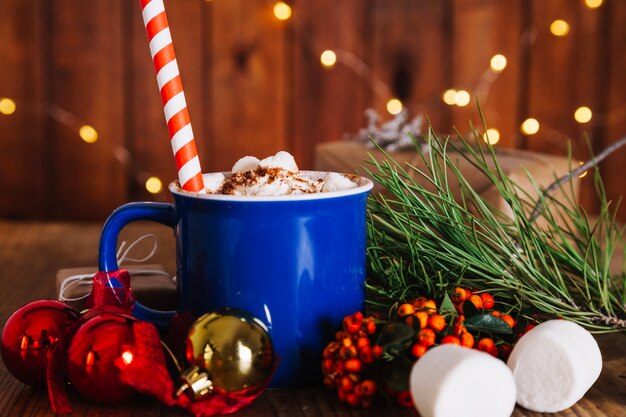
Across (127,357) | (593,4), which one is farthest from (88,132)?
(127,357)

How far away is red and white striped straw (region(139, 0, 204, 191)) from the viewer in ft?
1.69

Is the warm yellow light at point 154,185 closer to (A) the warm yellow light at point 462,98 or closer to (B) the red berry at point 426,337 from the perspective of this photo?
(A) the warm yellow light at point 462,98

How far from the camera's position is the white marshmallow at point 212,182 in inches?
22.0

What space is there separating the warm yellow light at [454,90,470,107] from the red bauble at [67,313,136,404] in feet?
3.59

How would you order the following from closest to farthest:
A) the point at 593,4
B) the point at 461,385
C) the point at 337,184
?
the point at 461,385 < the point at 337,184 < the point at 593,4

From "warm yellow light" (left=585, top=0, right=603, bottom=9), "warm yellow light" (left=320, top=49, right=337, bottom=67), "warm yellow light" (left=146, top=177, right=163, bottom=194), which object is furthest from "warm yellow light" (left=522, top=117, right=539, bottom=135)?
"warm yellow light" (left=146, top=177, right=163, bottom=194)

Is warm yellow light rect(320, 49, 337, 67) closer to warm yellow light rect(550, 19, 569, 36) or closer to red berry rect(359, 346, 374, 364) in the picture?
warm yellow light rect(550, 19, 569, 36)

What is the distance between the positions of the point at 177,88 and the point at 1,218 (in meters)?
1.10

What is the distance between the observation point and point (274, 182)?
53cm

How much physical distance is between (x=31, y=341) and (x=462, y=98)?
3.62ft

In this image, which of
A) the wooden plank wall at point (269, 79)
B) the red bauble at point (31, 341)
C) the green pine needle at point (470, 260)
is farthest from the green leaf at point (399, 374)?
the wooden plank wall at point (269, 79)

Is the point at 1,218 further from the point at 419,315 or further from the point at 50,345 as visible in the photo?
the point at 419,315

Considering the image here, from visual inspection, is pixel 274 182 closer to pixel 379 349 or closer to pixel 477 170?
pixel 379 349

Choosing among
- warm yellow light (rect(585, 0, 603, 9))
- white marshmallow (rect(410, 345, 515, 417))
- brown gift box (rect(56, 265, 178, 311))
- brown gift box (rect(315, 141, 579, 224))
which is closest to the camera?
white marshmallow (rect(410, 345, 515, 417))
